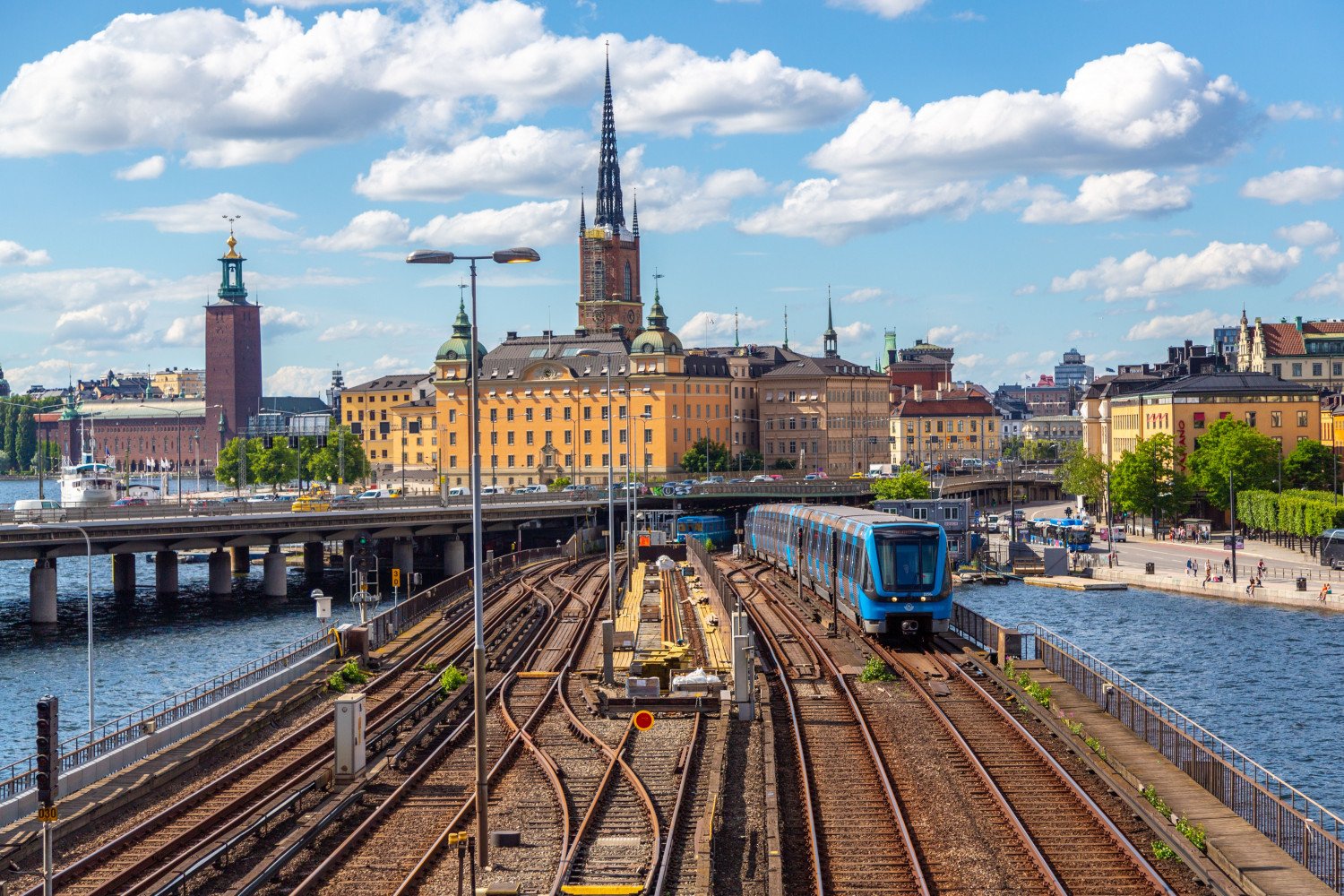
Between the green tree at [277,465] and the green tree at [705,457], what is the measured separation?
142ft

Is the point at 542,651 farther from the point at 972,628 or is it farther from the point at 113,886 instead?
the point at 113,886

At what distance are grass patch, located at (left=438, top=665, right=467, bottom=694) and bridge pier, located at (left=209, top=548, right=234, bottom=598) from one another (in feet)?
195

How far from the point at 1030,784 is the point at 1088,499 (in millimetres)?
120975

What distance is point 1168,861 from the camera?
24.9 metres

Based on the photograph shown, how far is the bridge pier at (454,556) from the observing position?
11575cm

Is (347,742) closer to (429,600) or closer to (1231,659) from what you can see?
(429,600)

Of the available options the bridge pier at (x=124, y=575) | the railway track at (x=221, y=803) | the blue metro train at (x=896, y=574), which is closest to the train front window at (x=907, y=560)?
the blue metro train at (x=896, y=574)

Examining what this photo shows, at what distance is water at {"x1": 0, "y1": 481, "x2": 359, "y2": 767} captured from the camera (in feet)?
197

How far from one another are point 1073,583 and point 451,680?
6244cm

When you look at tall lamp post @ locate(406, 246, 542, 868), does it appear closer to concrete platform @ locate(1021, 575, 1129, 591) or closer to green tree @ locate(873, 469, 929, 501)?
concrete platform @ locate(1021, 575, 1129, 591)

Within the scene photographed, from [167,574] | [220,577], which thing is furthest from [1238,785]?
[167,574]

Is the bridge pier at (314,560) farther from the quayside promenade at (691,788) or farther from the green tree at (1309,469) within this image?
the green tree at (1309,469)

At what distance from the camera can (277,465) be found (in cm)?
18200

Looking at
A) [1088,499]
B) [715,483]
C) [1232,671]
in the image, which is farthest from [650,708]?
[1088,499]
